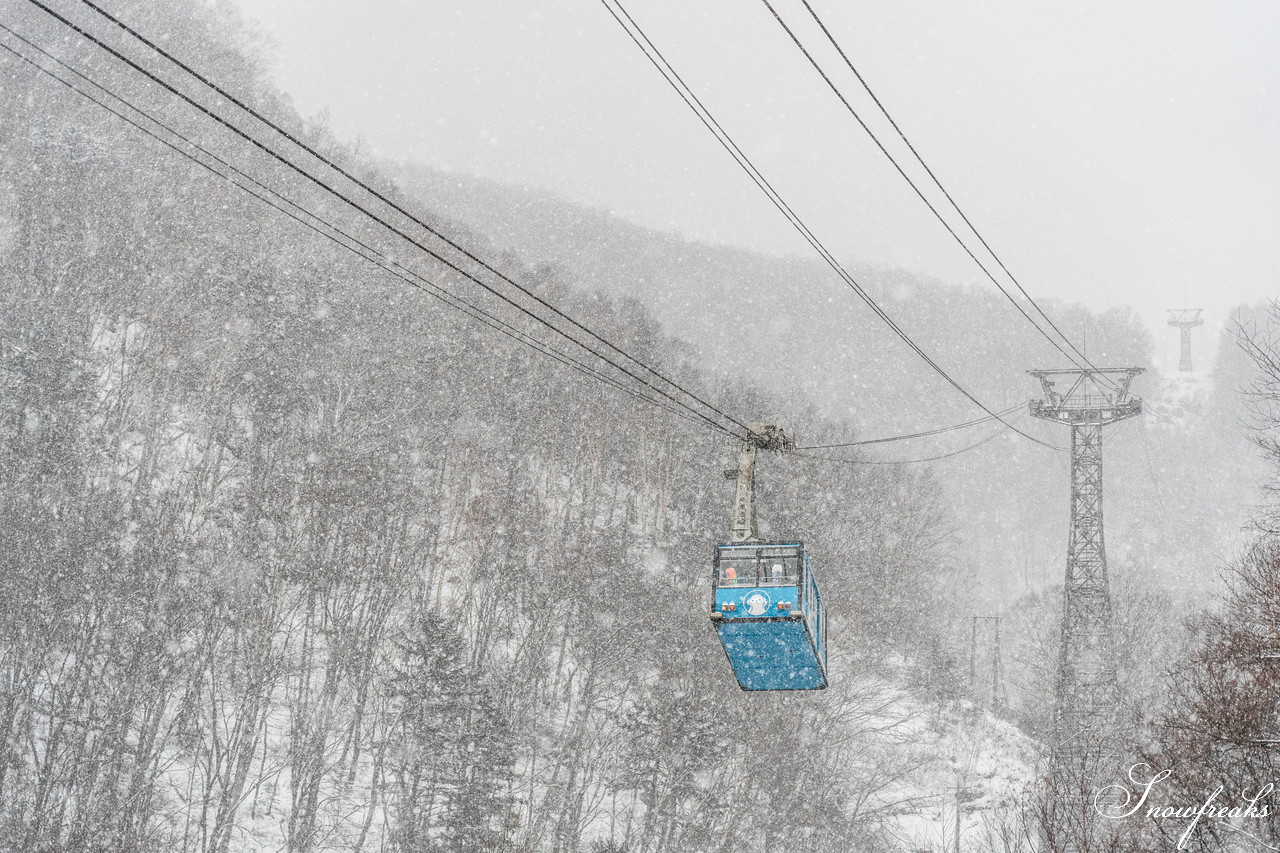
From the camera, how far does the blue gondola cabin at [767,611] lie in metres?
14.4

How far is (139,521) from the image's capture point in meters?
33.8

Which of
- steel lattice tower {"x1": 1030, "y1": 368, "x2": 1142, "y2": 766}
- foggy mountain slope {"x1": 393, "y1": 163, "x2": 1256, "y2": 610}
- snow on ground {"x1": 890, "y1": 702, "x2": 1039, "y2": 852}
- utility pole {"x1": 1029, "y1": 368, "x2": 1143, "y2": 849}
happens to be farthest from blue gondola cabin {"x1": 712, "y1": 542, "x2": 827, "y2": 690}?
foggy mountain slope {"x1": 393, "y1": 163, "x2": 1256, "y2": 610}

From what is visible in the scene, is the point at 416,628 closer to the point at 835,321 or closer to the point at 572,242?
the point at 572,242

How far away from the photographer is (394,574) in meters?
36.9

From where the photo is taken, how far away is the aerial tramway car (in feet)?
47.4

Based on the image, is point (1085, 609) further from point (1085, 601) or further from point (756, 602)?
point (756, 602)

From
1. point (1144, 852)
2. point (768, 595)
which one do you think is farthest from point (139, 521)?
point (1144, 852)

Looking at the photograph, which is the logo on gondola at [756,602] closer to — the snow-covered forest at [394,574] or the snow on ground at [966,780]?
the snow-covered forest at [394,574]

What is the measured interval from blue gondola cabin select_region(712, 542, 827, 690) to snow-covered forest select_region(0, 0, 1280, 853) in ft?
21.0

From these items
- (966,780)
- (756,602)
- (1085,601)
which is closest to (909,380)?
(966,780)

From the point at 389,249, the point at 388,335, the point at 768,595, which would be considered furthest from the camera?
the point at 389,249

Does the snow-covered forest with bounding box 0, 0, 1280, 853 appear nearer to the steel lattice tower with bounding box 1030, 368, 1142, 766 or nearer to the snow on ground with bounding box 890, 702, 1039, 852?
the snow on ground with bounding box 890, 702, 1039, 852

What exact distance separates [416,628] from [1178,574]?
3160 inches

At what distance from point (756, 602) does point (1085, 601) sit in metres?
21.5
